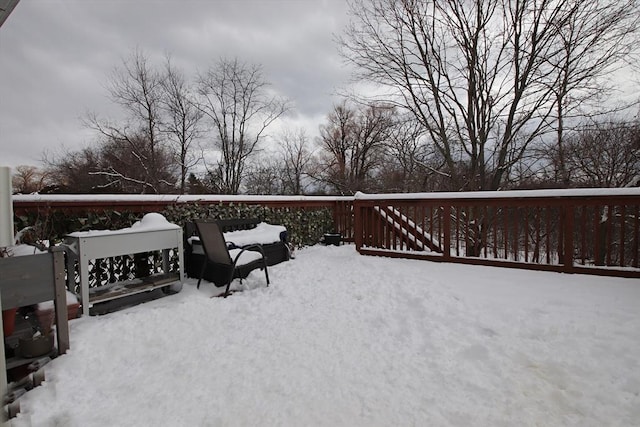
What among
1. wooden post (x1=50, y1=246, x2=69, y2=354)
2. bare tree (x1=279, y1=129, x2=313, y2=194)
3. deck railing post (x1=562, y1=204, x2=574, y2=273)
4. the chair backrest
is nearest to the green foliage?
the chair backrest

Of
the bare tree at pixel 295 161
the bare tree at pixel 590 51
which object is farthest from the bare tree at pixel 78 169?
the bare tree at pixel 590 51

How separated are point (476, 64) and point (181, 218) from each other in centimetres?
640

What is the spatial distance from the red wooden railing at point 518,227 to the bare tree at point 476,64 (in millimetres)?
1937

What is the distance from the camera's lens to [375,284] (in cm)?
353

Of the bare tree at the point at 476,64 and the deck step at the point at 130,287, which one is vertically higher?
the bare tree at the point at 476,64

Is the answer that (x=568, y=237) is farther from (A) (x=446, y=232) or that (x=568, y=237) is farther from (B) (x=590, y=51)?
→ (B) (x=590, y=51)

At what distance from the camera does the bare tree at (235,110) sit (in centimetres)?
1305

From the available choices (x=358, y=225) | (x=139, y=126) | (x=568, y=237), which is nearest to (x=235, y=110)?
(x=139, y=126)

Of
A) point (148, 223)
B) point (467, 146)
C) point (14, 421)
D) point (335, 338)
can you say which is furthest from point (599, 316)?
point (467, 146)

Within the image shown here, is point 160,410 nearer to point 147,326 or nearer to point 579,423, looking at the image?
point 147,326

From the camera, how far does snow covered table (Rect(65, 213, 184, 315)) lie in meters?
2.61

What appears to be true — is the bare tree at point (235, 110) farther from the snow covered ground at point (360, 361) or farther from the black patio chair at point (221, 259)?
the snow covered ground at point (360, 361)

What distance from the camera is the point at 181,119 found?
13039 mm

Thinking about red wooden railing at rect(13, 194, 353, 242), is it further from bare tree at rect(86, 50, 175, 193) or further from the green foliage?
bare tree at rect(86, 50, 175, 193)
